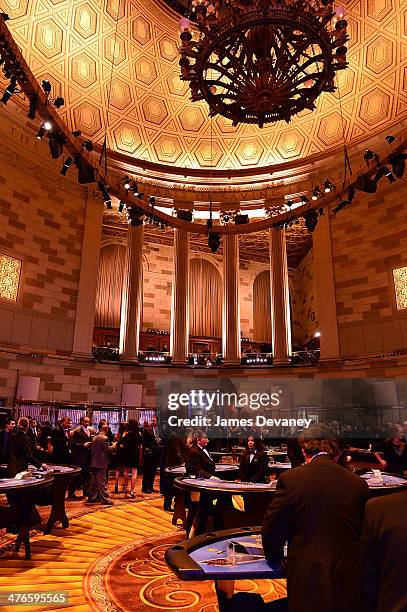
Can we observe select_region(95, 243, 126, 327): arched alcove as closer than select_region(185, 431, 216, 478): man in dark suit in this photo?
No

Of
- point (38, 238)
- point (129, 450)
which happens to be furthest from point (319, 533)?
point (38, 238)

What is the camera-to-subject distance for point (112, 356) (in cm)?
1725

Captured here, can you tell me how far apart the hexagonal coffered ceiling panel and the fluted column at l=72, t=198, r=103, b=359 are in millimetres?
3646

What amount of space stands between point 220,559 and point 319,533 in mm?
738

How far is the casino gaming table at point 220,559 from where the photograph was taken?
2352mm

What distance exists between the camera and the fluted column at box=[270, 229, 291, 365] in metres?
17.7

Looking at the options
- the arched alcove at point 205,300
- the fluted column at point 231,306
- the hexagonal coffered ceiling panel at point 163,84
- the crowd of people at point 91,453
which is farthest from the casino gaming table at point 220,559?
the arched alcove at point 205,300

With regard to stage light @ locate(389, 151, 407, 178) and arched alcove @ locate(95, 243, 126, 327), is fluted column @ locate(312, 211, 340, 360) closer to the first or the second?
stage light @ locate(389, 151, 407, 178)

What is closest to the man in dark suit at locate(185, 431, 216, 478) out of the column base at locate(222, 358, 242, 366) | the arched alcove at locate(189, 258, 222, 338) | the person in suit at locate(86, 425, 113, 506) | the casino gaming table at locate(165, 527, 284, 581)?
the person in suit at locate(86, 425, 113, 506)

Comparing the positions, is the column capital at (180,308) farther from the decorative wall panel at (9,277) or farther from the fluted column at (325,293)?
the decorative wall panel at (9,277)

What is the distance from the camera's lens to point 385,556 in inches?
54.7

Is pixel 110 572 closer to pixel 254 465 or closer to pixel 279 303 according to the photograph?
pixel 254 465

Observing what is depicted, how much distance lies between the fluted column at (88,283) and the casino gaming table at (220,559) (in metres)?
14.1

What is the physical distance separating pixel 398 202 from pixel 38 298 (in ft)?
46.5
